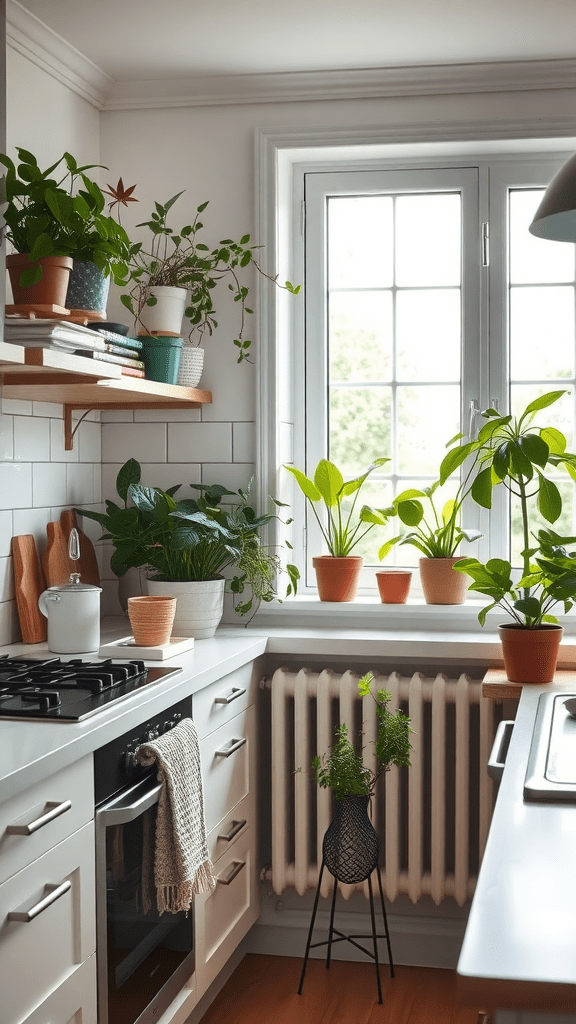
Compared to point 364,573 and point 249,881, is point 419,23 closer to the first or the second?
point 364,573

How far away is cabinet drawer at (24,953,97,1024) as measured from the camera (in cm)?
174

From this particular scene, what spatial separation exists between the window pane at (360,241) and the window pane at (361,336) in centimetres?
5

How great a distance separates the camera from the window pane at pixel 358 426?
3.38 meters

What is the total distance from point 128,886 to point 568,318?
2.15 meters

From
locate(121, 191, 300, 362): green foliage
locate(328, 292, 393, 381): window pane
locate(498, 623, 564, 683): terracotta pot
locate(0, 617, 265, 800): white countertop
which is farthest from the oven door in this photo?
locate(328, 292, 393, 381): window pane

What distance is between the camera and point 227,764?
2760mm

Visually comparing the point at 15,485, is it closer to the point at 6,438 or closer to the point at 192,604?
the point at 6,438

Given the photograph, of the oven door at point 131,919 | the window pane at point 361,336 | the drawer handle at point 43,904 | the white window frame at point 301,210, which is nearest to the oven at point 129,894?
the oven door at point 131,919

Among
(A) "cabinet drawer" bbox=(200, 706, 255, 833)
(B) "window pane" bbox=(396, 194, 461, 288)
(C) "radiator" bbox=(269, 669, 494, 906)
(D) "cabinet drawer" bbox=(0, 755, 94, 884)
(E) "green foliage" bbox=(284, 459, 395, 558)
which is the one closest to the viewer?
(D) "cabinet drawer" bbox=(0, 755, 94, 884)

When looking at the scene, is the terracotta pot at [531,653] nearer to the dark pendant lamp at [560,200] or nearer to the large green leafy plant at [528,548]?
the large green leafy plant at [528,548]

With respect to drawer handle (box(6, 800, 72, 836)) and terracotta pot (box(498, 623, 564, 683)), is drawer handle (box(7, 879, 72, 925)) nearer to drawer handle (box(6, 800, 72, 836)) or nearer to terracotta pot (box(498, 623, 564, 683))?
drawer handle (box(6, 800, 72, 836))

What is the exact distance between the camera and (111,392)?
2734mm

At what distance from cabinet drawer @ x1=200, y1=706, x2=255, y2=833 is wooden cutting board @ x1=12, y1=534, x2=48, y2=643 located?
55 centimetres

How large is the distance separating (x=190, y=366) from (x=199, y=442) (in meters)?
0.26
